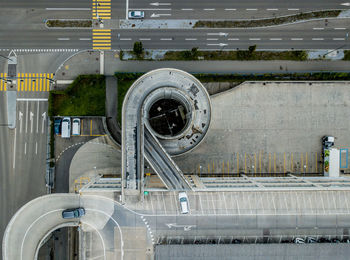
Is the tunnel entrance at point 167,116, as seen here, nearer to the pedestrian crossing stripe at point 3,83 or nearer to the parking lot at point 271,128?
the parking lot at point 271,128

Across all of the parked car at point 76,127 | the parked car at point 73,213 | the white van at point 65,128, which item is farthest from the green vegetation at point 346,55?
the parked car at point 73,213

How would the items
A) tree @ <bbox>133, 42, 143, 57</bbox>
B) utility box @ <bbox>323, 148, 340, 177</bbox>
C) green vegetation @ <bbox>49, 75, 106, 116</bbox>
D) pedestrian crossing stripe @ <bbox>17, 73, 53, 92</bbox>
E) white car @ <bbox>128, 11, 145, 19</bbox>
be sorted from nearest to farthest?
1. tree @ <bbox>133, 42, 143, 57</bbox>
2. utility box @ <bbox>323, 148, 340, 177</bbox>
3. white car @ <bbox>128, 11, 145, 19</bbox>
4. green vegetation @ <bbox>49, 75, 106, 116</bbox>
5. pedestrian crossing stripe @ <bbox>17, 73, 53, 92</bbox>

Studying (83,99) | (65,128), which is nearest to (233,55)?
(83,99)

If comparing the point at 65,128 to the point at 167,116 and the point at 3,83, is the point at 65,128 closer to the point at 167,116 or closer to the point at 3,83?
the point at 3,83

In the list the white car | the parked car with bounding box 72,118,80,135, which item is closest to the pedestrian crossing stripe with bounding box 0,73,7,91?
the parked car with bounding box 72,118,80,135

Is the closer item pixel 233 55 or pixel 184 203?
pixel 184 203

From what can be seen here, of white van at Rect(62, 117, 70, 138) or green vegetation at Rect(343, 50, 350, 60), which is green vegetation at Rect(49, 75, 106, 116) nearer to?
white van at Rect(62, 117, 70, 138)

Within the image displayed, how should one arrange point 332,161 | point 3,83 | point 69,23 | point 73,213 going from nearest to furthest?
point 73,213 → point 332,161 → point 69,23 → point 3,83
